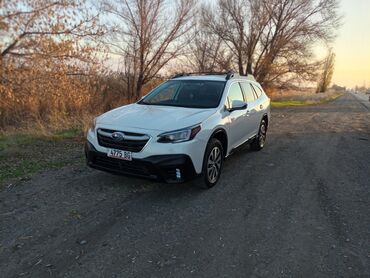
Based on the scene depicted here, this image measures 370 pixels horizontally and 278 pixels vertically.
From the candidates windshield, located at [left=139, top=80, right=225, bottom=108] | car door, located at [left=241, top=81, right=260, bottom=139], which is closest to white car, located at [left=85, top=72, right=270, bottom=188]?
windshield, located at [left=139, top=80, right=225, bottom=108]

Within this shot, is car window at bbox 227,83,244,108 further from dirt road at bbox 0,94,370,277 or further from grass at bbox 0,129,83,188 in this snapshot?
grass at bbox 0,129,83,188

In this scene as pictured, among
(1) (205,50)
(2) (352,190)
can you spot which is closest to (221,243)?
(2) (352,190)

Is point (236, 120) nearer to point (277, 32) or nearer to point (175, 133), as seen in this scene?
point (175, 133)

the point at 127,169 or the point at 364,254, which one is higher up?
the point at 127,169

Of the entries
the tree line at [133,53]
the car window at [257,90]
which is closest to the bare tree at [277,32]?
the tree line at [133,53]

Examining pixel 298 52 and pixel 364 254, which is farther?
pixel 298 52

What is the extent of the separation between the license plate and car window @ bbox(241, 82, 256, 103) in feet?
10.7

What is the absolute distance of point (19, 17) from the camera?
9922 mm

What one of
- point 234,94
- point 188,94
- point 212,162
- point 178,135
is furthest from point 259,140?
point 178,135

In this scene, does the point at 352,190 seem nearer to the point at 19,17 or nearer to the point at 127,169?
the point at 127,169

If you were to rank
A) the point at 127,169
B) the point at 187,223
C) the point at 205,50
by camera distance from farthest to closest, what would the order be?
the point at 205,50, the point at 127,169, the point at 187,223

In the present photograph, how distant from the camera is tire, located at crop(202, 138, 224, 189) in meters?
5.04

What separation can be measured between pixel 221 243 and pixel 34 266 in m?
1.86

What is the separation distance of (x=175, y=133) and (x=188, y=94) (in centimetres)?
169
